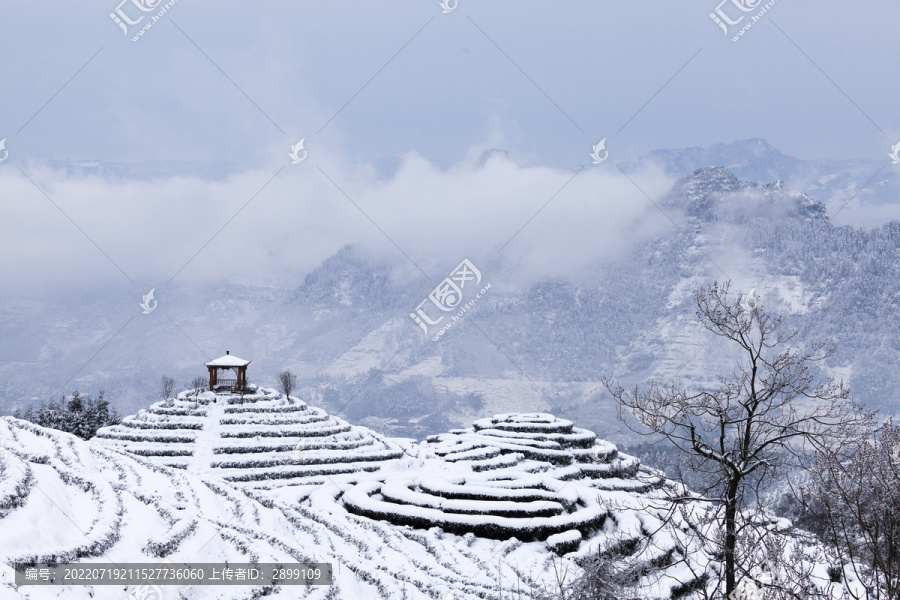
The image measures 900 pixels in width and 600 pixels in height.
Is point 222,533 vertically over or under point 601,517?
under

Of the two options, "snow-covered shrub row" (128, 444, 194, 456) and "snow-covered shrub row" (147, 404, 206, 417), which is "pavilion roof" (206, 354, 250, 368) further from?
"snow-covered shrub row" (128, 444, 194, 456)

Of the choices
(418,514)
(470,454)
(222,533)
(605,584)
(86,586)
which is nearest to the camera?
(86,586)

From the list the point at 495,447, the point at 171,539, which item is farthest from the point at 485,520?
the point at 495,447

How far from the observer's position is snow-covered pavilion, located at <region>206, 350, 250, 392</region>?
38625 mm

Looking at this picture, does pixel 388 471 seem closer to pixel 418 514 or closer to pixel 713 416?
pixel 418 514

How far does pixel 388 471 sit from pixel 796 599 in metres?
26.2

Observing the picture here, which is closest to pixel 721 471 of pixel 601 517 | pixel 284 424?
pixel 601 517

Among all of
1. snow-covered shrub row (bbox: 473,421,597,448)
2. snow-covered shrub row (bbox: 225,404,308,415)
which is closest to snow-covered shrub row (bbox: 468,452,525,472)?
snow-covered shrub row (bbox: 473,421,597,448)

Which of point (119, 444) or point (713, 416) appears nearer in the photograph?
point (713, 416)

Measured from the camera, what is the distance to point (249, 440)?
34625 mm

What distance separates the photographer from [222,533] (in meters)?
11.6

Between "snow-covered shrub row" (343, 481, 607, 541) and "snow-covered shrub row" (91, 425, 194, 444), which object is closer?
"snow-covered shrub row" (343, 481, 607, 541)
